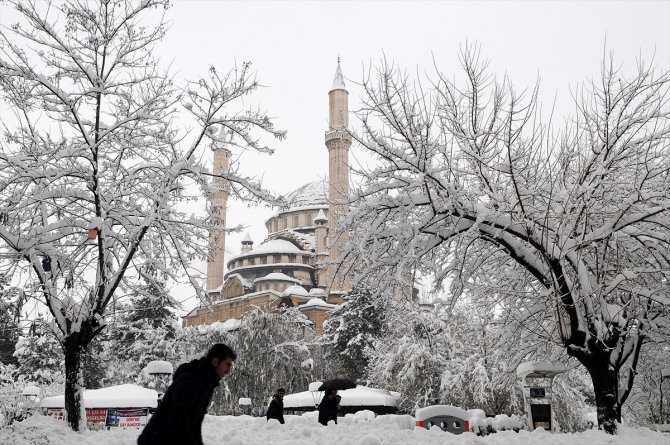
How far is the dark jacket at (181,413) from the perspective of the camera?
4.08 metres

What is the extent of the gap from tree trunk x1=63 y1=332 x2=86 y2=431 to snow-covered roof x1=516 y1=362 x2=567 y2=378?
8377mm

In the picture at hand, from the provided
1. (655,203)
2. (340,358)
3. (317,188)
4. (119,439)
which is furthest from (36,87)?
(317,188)

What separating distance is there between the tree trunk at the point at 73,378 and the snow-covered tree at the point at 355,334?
28.0 m

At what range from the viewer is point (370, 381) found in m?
34.0

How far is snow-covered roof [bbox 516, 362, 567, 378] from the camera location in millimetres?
11539

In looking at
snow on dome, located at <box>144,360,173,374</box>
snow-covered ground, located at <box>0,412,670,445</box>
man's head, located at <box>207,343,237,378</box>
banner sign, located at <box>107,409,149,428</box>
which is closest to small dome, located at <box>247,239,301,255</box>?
snow on dome, located at <box>144,360,173,374</box>

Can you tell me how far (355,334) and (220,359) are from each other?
1386 inches

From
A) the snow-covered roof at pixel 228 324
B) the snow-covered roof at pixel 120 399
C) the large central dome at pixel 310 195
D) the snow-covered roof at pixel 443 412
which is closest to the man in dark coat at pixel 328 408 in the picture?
the snow-covered roof at pixel 443 412

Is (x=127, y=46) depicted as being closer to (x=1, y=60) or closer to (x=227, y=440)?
(x=1, y=60)

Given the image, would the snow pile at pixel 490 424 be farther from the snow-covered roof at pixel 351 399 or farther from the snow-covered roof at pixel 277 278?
the snow-covered roof at pixel 277 278

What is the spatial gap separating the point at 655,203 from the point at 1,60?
39.7ft

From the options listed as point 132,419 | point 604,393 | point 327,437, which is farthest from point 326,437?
point 132,419

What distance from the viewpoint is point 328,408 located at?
1096 cm

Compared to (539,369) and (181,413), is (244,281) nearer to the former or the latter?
(539,369)
